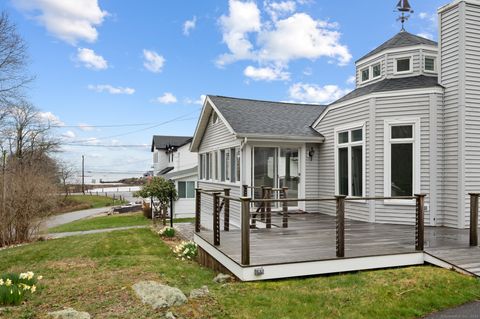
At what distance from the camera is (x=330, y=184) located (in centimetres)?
1066

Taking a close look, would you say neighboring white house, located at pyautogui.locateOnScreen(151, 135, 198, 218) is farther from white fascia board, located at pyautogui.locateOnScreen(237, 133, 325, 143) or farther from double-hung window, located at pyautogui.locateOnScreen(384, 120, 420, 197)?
double-hung window, located at pyautogui.locateOnScreen(384, 120, 420, 197)

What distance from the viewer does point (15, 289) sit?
14.3 feet

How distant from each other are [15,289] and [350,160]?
820cm

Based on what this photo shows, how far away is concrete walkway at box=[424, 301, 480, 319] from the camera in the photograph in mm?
3865

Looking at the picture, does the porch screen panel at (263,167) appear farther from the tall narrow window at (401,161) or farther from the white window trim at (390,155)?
the tall narrow window at (401,161)

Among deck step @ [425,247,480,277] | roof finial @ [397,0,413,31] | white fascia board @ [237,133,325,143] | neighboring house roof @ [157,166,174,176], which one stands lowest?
deck step @ [425,247,480,277]

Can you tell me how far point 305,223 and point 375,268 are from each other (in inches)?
129

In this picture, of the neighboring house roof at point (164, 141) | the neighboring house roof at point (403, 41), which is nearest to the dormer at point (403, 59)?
the neighboring house roof at point (403, 41)

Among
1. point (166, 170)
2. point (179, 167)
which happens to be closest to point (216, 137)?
point (179, 167)

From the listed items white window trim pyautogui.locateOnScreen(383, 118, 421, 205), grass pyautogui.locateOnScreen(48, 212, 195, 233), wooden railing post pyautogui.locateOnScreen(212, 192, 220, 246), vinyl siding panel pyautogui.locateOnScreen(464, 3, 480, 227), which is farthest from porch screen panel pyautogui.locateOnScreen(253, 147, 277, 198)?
grass pyautogui.locateOnScreen(48, 212, 195, 233)

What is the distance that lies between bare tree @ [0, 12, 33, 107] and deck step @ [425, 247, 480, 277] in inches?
665

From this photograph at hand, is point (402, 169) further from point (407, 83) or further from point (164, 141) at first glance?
point (164, 141)

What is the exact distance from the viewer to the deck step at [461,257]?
5.13m

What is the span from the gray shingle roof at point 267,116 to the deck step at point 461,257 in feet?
18.8
